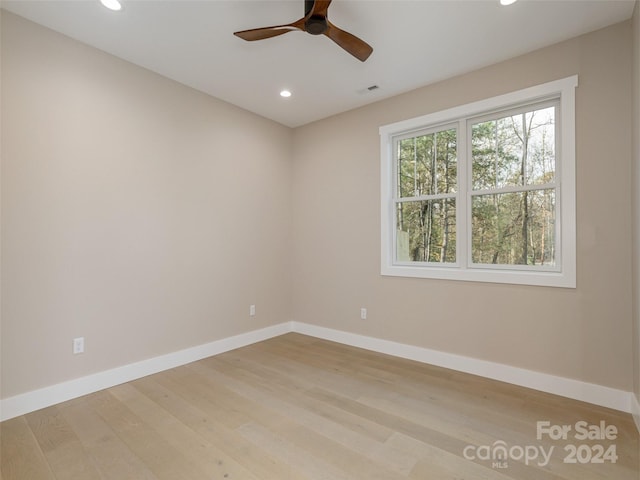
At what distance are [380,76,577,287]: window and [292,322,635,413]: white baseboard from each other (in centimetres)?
76

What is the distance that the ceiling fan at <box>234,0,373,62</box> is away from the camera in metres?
1.93

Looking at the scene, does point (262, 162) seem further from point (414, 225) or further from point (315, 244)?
point (414, 225)

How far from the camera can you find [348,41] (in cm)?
219

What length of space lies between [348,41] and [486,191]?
184 centimetres

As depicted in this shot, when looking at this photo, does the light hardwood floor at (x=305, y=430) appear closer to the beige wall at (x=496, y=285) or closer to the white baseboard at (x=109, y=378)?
the white baseboard at (x=109, y=378)

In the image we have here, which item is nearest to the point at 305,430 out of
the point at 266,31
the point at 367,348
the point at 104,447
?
the point at 104,447

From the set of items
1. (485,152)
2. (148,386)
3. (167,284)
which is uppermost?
(485,152)

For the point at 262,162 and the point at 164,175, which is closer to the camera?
the point at 164,175

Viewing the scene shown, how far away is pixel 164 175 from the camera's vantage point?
122 inches

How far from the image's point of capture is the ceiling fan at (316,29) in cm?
Result: 193

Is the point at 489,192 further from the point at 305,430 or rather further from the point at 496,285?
the point at 305,430

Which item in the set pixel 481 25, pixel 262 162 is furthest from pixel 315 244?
pixel 481 25

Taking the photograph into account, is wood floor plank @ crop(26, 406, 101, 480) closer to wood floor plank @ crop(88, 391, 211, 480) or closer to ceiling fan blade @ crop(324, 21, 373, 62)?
wood floor plank @ crop(88, 391, 211, 480)

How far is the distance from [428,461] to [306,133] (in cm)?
379
